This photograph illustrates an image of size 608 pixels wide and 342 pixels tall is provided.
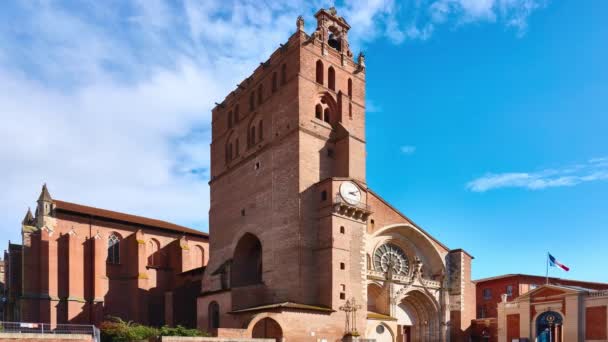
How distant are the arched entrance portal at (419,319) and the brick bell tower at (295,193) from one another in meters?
8.57

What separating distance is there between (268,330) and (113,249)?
26.1m

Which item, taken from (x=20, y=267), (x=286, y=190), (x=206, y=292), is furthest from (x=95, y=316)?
(x=286, y=190)

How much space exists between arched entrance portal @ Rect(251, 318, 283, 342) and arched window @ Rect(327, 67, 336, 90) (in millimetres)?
18338

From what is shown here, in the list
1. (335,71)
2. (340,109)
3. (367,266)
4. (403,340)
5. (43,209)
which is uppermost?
(335,71)

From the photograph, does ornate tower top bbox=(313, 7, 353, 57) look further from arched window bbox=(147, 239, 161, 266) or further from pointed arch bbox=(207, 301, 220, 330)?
arched window bbox=(147, 239, 161, 266)

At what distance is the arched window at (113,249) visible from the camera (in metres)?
47.0

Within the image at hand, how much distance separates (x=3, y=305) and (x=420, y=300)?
42283mm

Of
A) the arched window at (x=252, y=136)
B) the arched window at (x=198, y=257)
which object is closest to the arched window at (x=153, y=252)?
the arched window at (x=198, y=257)

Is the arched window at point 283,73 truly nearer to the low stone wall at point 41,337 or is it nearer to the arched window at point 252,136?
the arched window at point 252,136

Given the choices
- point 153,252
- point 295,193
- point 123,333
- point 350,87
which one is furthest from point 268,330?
point 153,252

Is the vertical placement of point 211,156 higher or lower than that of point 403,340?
higher

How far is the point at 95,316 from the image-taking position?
4231 cm

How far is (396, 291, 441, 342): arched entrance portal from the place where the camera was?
124 ft

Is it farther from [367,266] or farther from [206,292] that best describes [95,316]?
[367,266]
